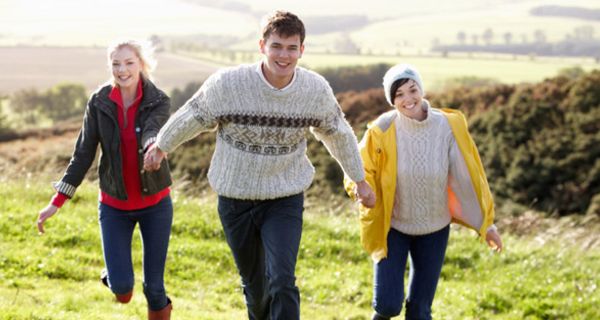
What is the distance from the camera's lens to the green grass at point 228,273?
A: 6746 mm

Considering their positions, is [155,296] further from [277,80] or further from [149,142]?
[277,80]

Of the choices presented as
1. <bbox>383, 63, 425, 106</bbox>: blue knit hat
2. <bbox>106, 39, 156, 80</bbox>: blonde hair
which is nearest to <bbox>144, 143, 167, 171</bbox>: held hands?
<bbox>106, 39, 156, 80</bbox>: blonde hair

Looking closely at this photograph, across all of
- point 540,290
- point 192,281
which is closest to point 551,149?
point 540,290

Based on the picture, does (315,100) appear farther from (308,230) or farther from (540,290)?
(308,230)

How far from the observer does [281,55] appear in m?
4.38

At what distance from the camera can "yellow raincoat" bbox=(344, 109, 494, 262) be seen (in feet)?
17.0

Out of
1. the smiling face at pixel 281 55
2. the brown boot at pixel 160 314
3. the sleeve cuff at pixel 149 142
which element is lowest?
the brown boot at pixel 160 314

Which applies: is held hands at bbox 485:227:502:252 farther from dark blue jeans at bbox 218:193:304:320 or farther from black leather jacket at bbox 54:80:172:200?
black leather jacket at bbox 54:80:172:200

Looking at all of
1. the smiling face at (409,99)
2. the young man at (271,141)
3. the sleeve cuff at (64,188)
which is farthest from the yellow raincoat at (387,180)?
the sleeve cuff at (64,188)

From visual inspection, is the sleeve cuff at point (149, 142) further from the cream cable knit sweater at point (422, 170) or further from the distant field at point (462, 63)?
the distant field at point (462, 63)

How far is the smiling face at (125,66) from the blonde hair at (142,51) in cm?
3

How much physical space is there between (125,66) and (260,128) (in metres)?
1.14

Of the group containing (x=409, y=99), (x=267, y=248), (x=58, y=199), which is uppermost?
(x=409, y=99)

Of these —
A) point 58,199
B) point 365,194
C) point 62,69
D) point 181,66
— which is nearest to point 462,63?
point 181,66
